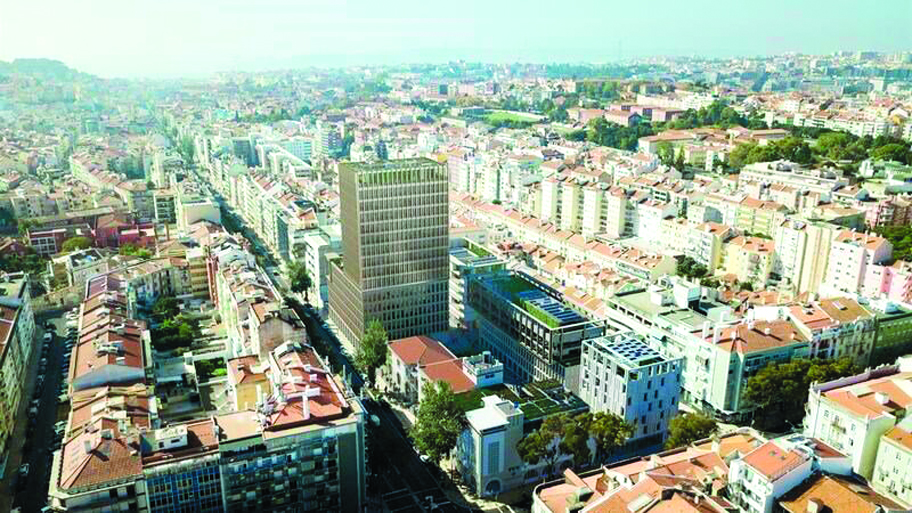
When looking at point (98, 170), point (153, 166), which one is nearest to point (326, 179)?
point (153, 166)

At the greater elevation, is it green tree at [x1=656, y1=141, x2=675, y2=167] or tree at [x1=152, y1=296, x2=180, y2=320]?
green tree at [x1=656, y1=141, x2=675, y2=167]

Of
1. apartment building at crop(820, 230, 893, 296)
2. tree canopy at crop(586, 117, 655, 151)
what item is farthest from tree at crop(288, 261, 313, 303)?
tree canopy at crop(586, 117, 655, 151)

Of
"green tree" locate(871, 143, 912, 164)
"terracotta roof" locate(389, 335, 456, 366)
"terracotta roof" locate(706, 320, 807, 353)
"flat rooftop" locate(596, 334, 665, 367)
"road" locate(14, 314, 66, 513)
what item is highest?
"green tree" locate(871, 143, 912, 164)

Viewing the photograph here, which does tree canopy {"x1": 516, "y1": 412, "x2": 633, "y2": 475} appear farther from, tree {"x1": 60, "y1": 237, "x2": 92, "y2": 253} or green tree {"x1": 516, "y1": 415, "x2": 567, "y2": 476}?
tree {"x1": 60, "y1": 237, "x2": 92, "y2": 253}

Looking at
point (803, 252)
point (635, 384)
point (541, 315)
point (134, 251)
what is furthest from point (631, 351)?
point (134, 251)

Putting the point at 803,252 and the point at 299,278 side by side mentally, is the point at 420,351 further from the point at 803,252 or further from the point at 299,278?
the point at 803,252

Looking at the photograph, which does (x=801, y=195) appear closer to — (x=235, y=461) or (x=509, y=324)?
(x=509, y=324)

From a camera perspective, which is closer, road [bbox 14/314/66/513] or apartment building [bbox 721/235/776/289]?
road [bbox 14/314/66/513]
